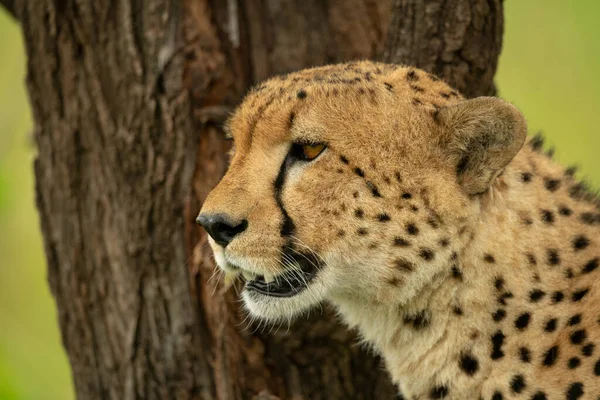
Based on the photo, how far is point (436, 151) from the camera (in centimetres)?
237

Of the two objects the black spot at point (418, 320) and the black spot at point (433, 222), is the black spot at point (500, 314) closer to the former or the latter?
the black spot at point (418, 320)

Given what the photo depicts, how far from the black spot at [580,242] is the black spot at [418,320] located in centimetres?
45

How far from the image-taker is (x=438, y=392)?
8.16ft

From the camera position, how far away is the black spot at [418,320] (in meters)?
2.47

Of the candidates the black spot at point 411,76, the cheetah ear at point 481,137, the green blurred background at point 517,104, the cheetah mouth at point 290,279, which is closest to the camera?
the cheetah ear at point 481,137

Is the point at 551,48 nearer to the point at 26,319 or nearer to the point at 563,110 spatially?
the point at 563,110

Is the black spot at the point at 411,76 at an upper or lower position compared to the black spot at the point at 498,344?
upper

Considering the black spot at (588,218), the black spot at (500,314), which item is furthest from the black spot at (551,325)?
the black spot at (588,218)

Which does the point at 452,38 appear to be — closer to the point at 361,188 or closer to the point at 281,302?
the point at 361,188

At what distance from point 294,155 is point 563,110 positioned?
5.84 metres

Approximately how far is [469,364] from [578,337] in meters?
0.29

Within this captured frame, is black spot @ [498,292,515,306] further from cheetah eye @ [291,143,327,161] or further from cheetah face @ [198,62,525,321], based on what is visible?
cheetah eye @ [291,143,327,161]

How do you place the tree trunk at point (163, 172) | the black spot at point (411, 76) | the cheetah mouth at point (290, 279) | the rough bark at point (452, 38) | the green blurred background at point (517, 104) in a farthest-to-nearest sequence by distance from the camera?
1. the green blurred background at point (517, 104)
2. the tree trunk at point (163, 172)
3. the rough bark at point (452, 38)
4. the black spot at point (411, 76)
5. the cheetah mouth at point (290, 279)

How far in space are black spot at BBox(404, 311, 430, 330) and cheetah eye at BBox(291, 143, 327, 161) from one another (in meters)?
0.52
